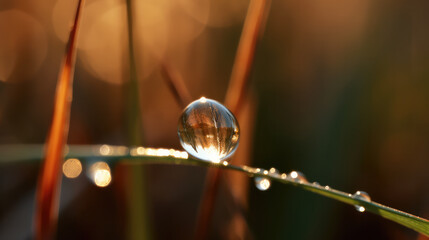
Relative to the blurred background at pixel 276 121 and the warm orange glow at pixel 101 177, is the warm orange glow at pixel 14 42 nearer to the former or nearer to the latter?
the blurred background at pixel 276 121

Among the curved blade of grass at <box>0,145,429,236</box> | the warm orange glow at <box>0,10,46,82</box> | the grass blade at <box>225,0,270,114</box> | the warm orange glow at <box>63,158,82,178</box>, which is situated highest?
the warm orange glow at <box>0,10,46,82</box>

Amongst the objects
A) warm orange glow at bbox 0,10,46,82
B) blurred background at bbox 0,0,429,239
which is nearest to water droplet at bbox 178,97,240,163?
blurred background at bbox 0,0,429,239

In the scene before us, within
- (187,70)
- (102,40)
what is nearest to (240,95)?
(187,70)

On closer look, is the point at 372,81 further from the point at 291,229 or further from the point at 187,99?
the point at 187,99

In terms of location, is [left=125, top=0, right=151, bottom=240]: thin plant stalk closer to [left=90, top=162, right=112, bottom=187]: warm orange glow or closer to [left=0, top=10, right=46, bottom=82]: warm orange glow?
[left=90, top=162, right=112, bottom=187]: warm orange glow

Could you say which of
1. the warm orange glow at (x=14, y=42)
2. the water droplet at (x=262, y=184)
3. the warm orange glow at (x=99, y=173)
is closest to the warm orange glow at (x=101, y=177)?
the warm orange glow at (x=99, y=173)

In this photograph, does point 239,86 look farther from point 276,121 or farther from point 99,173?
point 276,121
